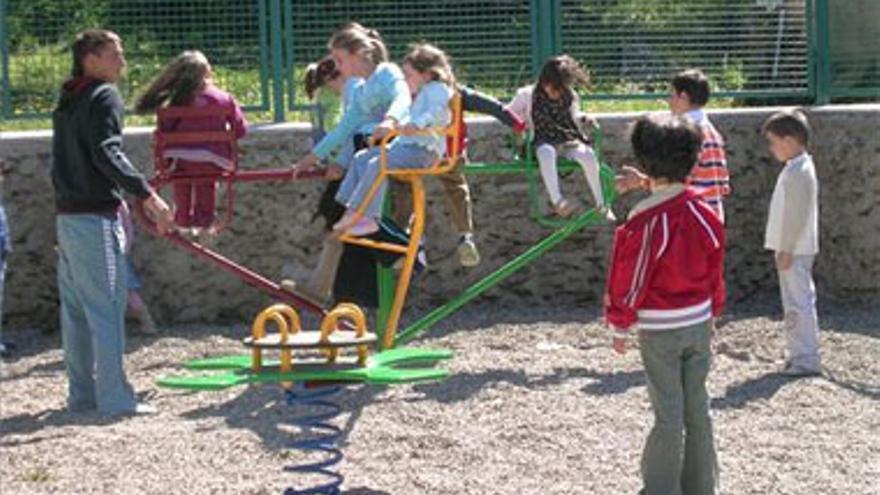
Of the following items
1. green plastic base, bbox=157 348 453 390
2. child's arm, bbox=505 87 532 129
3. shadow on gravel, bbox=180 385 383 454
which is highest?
child's arm, bbox=505 87 532 129

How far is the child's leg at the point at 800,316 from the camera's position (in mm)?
10133

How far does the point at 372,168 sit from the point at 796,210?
7.25ft

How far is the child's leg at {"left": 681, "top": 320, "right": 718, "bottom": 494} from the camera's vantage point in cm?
689

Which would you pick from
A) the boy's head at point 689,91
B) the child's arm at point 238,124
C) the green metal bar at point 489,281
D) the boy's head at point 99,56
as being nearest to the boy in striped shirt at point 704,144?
the boy's head at point 689,91

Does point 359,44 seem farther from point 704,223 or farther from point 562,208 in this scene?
point 704,223

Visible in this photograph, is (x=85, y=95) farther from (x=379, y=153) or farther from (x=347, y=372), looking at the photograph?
(x=347, y=372)

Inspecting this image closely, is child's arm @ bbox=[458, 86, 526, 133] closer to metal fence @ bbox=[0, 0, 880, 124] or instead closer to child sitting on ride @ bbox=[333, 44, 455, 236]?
child sitting on ride @ bbox=[333, 44, 455, 236]

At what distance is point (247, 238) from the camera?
12242 mm

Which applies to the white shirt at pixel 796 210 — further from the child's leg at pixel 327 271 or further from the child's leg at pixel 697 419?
the child's leg at pixel 697 419

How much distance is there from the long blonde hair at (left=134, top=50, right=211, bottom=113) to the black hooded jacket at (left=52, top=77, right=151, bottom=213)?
4.35ft

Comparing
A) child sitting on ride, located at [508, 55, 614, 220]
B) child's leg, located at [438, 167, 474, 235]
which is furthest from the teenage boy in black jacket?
child sitting on ride, located at [508, 55, 614, 220]

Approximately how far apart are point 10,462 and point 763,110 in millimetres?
5957

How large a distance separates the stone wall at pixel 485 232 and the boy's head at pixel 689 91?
181 cm

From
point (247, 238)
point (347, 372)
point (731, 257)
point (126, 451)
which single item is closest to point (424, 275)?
point (247, 238)
